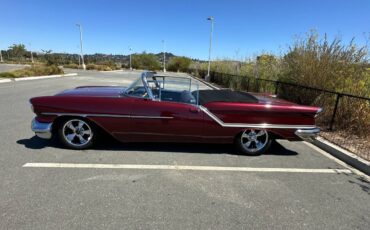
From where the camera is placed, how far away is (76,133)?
432 cm

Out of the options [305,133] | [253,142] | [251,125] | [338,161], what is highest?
[251,125]

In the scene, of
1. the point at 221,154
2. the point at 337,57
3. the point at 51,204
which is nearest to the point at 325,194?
the point at 221,154

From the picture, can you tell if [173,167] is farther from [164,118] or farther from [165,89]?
[165,89]

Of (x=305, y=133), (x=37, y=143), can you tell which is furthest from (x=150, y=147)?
(x=305, y=133)

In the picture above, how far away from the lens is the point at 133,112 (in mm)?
4145

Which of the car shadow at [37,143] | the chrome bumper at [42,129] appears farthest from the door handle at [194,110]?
the car shadow at [37,143]

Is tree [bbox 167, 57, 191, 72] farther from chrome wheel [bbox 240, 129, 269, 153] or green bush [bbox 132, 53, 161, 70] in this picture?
chrome wheel [bbox 240, 129, 269, 153]

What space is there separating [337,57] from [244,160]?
17.3ft

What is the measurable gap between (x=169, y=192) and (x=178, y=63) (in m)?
62.8

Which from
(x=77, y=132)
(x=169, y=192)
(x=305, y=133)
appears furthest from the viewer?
(x=305, y=133)

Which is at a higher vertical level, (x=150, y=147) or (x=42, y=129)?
(x=42, y=129)

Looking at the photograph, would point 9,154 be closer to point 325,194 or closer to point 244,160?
point 244,160

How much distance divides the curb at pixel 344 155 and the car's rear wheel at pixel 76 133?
443cm

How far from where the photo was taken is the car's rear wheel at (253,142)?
14.7 ft
